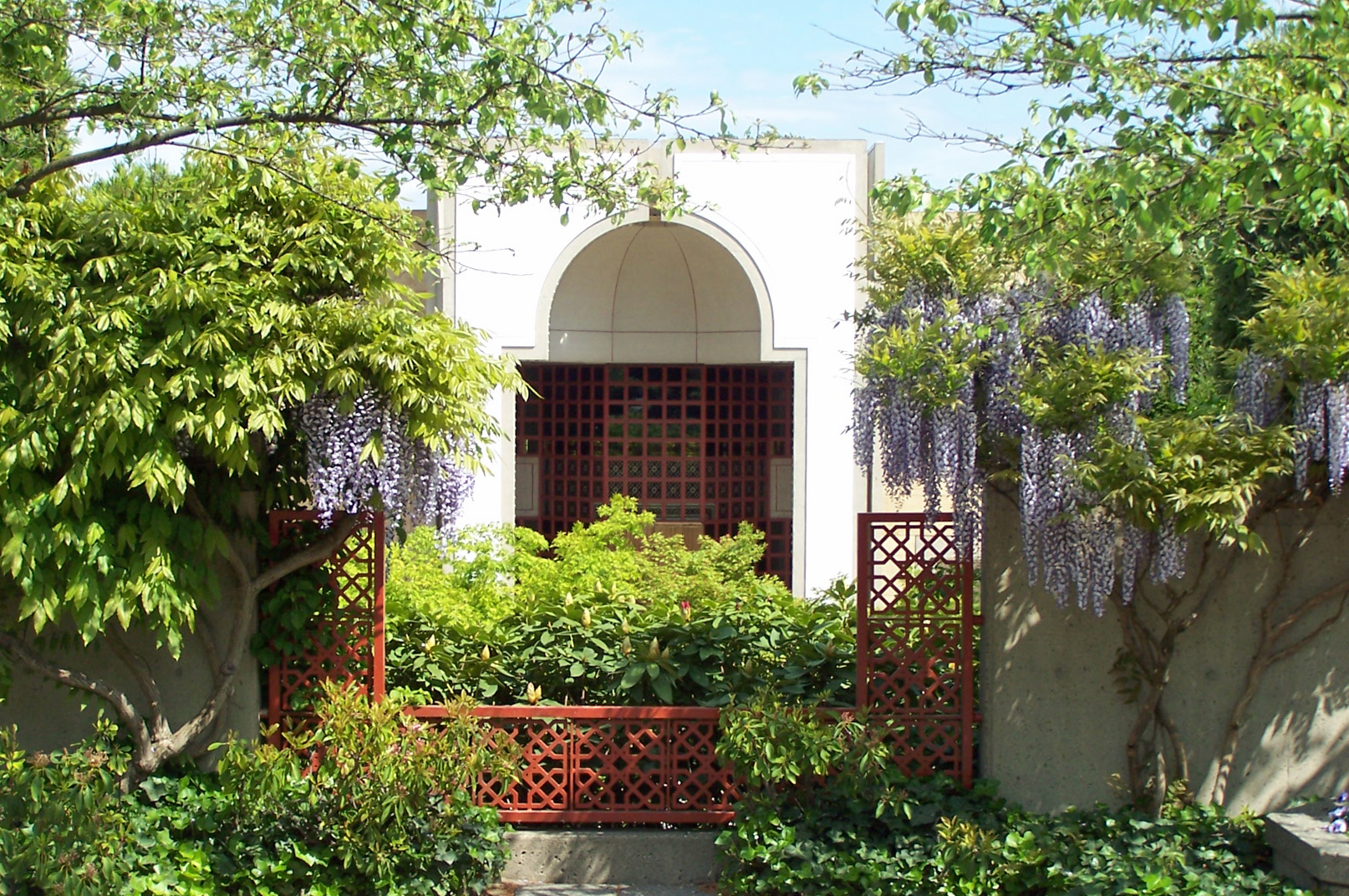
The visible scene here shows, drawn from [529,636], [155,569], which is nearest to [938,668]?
[529,636]

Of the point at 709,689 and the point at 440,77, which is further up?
the point at 440,77

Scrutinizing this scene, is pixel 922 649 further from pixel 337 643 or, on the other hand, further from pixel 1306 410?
pixel 337 643

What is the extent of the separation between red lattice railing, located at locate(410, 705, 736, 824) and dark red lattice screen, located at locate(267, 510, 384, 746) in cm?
37

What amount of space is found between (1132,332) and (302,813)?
156 inches

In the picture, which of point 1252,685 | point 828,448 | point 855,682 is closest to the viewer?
point 1252,685

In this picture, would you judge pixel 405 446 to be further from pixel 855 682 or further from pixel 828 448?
pixel 828 448

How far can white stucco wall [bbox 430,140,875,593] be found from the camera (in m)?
12.1

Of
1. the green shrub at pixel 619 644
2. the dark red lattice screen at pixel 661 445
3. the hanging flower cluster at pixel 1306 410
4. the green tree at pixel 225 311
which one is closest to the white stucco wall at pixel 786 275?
the dark red lattice screen at pixel 661 445

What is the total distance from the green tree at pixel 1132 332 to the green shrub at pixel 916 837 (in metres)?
0.34

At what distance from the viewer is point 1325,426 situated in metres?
4.84

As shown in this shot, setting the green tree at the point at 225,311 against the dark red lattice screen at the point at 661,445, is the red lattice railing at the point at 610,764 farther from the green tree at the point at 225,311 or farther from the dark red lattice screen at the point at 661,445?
the dark red lattice screen at the point at 661,445

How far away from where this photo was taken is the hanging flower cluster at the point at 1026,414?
16.1 feet

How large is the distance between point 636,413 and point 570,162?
343 inches

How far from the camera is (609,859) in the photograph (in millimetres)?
5574
